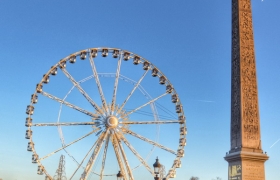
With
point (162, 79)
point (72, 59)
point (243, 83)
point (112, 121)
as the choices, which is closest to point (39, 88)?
point (72, 59)

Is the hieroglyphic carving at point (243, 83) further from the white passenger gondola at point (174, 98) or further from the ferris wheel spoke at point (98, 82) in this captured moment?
the ferris wheel spoke at point (98, 82)

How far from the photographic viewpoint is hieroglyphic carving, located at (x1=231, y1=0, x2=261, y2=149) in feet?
56.1

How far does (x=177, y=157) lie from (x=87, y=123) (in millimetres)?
5078

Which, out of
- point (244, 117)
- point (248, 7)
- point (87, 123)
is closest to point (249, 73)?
point (244, 117)

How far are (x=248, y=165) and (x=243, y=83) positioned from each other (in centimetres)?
355

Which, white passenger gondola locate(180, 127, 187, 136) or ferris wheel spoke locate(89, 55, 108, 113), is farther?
white passenger gondola locate(180, 127, 187, 136)

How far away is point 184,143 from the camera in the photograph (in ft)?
75.1

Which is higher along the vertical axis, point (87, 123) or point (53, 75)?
point (53, 75)

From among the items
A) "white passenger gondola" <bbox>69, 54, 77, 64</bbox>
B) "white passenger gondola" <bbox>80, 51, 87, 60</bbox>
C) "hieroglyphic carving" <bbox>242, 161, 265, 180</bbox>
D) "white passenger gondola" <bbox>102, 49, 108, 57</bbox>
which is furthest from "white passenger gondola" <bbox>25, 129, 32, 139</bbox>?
"hieroglyphic carving" <bbox>242, 161, 265, 180</bbox>

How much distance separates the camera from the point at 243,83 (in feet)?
58.9

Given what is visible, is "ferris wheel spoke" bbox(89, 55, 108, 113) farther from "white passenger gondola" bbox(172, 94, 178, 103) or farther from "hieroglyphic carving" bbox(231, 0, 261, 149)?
"hieroglyphic carving" bbox(231, 0, 261, 149)

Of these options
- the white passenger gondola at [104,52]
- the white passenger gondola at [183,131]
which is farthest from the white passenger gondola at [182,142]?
the white passenger gondola at [104,52]

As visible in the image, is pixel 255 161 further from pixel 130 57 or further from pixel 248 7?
pixel 130 57

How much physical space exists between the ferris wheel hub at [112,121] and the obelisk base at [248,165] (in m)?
6.66
